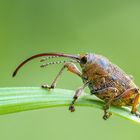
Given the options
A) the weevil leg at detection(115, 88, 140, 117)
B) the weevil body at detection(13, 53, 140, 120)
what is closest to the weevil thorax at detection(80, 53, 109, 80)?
the weevil body at detection(13, 53, 140, 120)

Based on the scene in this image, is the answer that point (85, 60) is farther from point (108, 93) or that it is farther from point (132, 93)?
point (132, 93)

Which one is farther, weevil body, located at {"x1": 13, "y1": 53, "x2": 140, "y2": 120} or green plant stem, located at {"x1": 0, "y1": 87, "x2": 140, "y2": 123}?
weevil body, located at {"x1": 13, "y1": 53, "x2": 140, "y2": 120}

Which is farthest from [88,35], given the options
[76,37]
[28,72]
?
[28,72]

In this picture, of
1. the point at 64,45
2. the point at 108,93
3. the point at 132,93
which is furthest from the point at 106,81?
the point at 64,45

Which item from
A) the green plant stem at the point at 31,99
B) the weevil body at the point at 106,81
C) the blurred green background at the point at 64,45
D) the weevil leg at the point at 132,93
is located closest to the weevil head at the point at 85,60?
the weevil body at the point at 106,81

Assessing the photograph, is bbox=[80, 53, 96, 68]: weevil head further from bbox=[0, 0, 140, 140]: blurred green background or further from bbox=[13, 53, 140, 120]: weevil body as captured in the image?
bbox=[0, 0, 140, 140]: blurred green background

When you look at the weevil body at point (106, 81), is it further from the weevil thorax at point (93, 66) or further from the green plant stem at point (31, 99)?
the green plant stem at point (31, 99)
